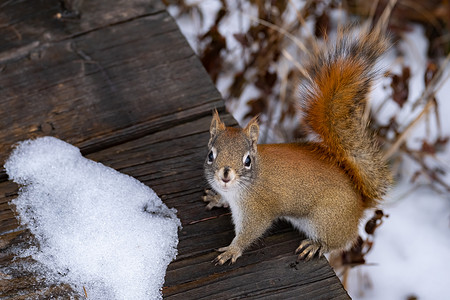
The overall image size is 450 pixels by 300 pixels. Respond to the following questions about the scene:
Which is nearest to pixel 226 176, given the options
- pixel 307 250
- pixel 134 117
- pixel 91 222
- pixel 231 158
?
pixel 231 158

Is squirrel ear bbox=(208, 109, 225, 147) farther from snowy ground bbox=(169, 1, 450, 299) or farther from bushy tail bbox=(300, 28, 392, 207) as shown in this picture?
snowy ground bbox=(169, 1, 450, 299)

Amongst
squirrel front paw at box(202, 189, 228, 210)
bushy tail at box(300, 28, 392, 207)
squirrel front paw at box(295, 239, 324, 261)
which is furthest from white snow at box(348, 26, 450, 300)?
squirrel front paw at box(202, 189, 228, 210)

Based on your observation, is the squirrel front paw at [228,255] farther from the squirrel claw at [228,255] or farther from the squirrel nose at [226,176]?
the squirrel nose at [226,176]

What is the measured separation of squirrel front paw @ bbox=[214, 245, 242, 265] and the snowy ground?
1.11 meters

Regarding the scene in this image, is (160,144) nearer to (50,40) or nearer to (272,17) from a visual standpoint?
(50,40)

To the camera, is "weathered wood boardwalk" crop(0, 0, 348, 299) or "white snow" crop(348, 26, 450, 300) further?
"white snow" crop(348, 26, 450, 300)

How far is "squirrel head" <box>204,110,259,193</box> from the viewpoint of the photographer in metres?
1.64

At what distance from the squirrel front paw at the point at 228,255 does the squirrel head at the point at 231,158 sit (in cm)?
19

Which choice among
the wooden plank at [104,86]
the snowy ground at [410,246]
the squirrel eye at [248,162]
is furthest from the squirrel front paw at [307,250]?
the snowy ground at [410,246]

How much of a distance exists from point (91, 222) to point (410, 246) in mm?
1946

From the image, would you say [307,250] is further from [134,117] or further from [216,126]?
[134,117]

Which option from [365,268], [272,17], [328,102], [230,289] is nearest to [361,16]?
[272,17]

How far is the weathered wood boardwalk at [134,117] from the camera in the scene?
154cm

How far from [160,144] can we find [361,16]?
2.70m
